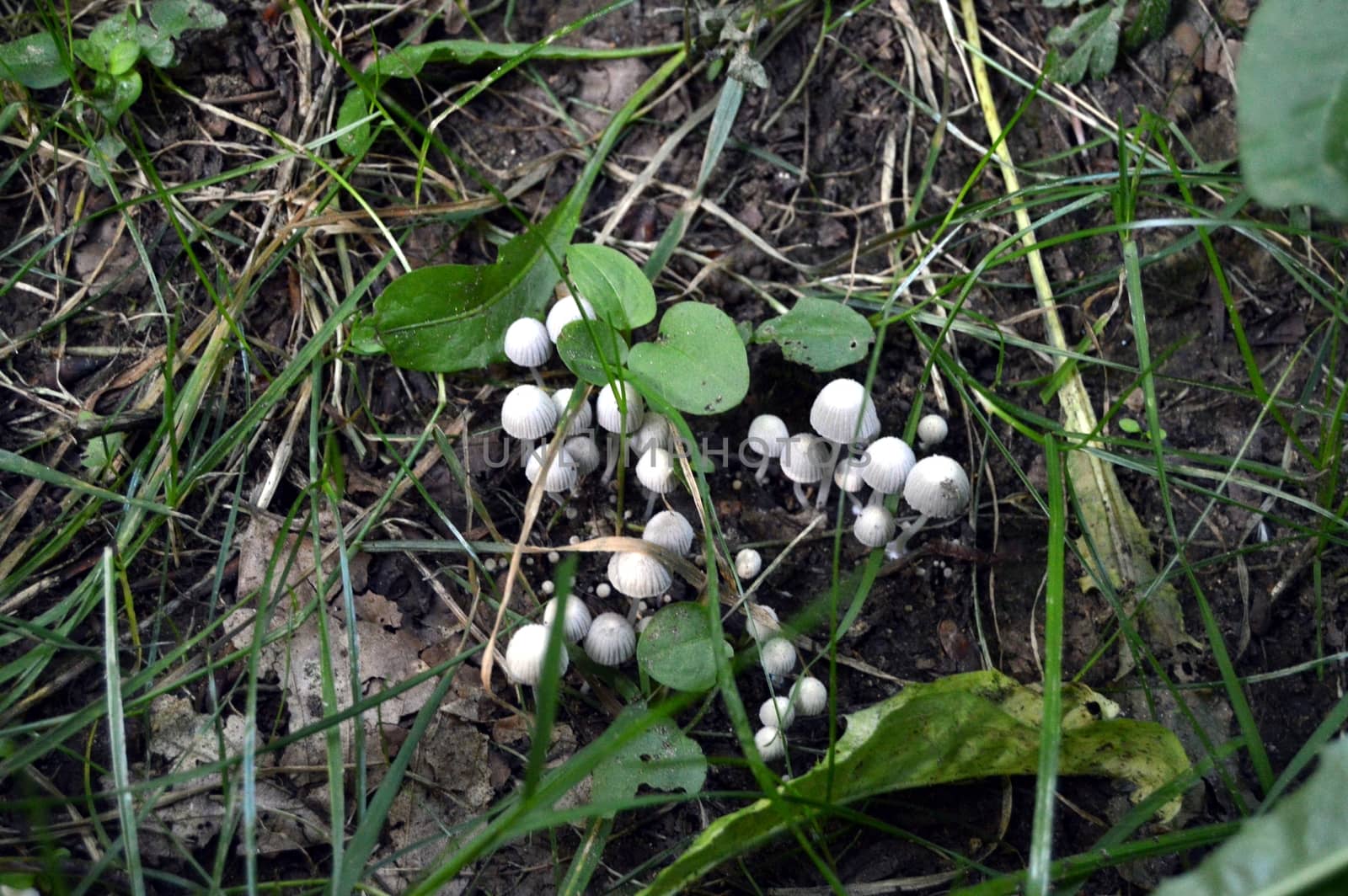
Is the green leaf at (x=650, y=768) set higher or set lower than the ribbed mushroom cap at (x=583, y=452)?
lower

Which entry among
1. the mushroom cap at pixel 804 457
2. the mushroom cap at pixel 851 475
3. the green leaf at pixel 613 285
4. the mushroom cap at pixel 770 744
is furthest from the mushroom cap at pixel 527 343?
the mushroom cap at pixel 770 744

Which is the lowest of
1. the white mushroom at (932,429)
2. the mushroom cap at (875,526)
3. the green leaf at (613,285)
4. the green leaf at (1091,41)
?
the mushroom cap at (875,526)

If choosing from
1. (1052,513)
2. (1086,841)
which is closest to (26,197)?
(1052,513)

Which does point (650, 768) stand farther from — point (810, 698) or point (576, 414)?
point (576, 414)

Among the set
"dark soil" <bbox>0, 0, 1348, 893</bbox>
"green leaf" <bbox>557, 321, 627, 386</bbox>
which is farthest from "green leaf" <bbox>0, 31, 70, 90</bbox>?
"green leaf" <bbox>557, 321, 627, 386</bbox>

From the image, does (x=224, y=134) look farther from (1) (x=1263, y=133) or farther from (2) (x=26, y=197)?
(1) (x=1263, y=133)

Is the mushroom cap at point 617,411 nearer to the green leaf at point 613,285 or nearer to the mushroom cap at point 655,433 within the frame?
the mushroom cap at point 655,433

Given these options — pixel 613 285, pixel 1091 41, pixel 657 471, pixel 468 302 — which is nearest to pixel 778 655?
pixel 657 471

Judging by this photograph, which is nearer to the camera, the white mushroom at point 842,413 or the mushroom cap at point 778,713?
the mushroom cap at point 778,713

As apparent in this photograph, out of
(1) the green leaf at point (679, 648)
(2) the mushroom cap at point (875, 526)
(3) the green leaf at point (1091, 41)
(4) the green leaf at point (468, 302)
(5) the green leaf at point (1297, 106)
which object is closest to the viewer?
(5) the green leaf at point (1297, 106)
